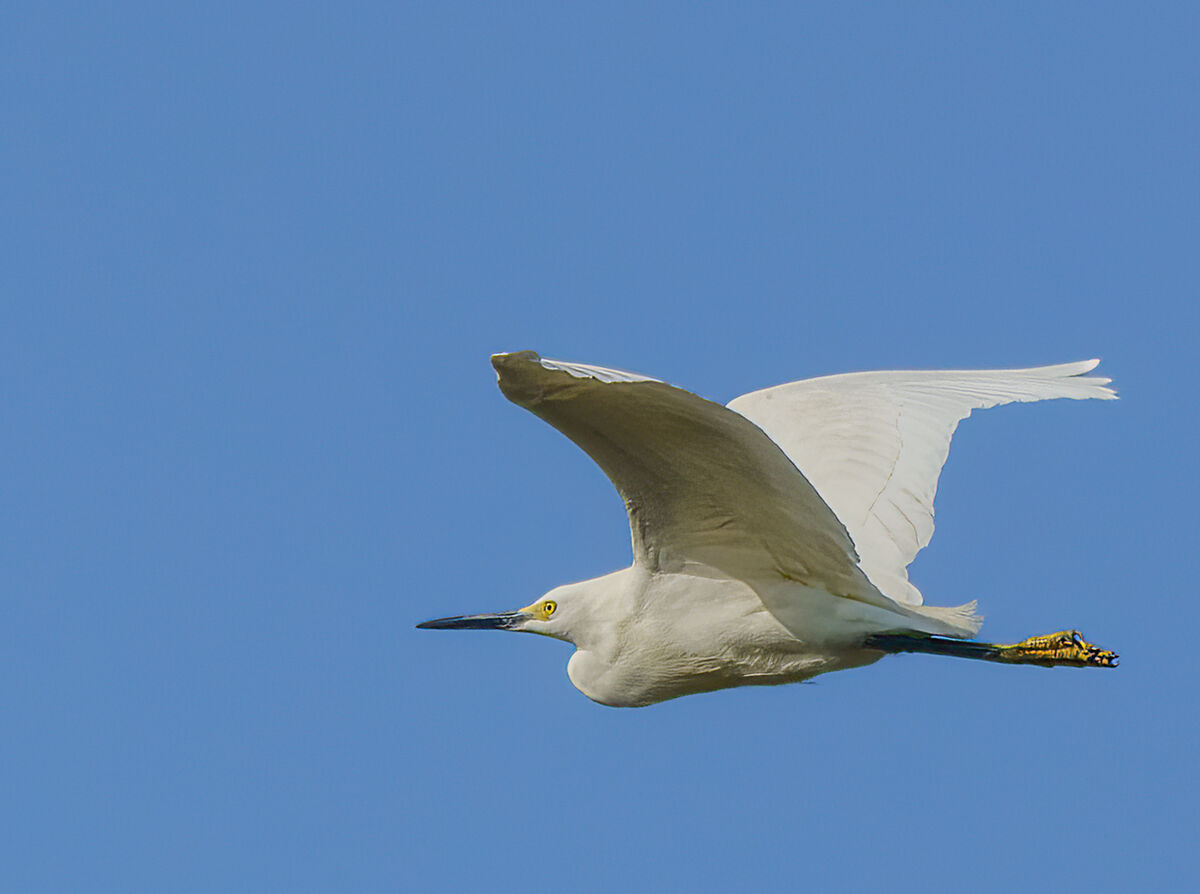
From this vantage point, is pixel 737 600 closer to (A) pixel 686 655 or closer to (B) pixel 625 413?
(A) pixel 686 655

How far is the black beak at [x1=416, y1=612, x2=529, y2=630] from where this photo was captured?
8.56m

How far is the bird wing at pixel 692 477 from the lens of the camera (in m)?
5.73

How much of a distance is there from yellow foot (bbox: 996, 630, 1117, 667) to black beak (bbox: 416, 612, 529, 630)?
258cm

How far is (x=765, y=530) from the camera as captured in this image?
7.17 metres

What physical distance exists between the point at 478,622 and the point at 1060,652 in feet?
9.99

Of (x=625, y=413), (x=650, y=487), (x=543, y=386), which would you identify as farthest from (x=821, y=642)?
(x=543, y=386)

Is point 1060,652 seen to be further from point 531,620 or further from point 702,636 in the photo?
point 531,620

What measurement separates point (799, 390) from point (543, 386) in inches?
134

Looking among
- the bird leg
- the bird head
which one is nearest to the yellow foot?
the bird leg

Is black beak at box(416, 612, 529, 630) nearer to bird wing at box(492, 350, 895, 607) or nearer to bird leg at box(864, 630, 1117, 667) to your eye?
bird wing at box(492, 350, 895, 607)

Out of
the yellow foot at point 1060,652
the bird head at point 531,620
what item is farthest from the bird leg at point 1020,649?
the bird head at point 531,620

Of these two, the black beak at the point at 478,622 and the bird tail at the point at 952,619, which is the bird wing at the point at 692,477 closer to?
the bird tail at the point at 952,619

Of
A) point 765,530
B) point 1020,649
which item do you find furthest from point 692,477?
point 1020,649

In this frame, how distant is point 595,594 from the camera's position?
8.00 meters
